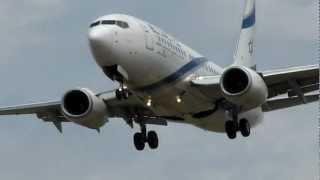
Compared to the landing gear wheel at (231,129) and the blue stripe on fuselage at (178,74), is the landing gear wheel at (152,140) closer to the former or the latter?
the landing gear wheel at (231,129)

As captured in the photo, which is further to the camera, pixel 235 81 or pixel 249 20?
pixel 249 20

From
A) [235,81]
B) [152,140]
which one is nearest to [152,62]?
[235,81]

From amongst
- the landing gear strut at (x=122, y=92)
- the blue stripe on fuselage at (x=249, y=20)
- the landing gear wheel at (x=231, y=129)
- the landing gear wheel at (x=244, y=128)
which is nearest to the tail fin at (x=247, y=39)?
the blue stripe on fuselage at (x=249, y=20)

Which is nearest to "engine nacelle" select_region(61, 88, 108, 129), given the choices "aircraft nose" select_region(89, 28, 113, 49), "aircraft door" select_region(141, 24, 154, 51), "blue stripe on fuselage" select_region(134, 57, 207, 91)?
"blue stripe on fuselage" select_region(134, 57, 207, 91)

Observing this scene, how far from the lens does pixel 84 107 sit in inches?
1829

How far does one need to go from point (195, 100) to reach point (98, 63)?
5.48 metres

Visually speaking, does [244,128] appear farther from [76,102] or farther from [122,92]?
[76,102]

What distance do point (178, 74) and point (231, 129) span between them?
14.0 ft

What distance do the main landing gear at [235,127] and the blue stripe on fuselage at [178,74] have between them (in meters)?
2.88

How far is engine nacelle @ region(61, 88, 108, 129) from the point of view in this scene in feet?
151

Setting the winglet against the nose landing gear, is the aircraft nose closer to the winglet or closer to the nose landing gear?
the nose landing gear

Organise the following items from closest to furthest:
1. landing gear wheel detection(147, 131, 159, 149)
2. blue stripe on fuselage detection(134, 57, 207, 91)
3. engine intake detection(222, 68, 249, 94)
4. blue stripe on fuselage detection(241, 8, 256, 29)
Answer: blue stripe on fuselage detection(134, 57, 207, 91) < engine intake detection(222, 68, 249, 94) < landing gear wheel detection(147, 131, 159, 149) < blue stripe on fuselage detection(241, 8, 256, 29)

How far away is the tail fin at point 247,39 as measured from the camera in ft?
188

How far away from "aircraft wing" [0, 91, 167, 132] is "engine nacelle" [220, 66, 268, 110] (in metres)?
4.45
